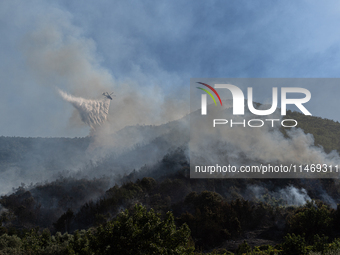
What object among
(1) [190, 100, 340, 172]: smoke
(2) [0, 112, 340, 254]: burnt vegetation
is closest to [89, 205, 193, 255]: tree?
(2) [0, 112, 340, 254]: burnt vegetation

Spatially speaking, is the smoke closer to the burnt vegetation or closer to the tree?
the burnt vegetation

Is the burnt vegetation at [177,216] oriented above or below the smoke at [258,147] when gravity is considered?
below

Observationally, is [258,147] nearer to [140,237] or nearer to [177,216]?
[177,216]

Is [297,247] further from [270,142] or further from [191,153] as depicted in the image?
[191,153]

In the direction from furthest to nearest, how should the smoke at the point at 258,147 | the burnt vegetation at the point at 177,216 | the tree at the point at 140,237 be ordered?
1. the smoke at the point at 258,147
2. the burnt vegetation at the point at 177,216
3. the tree at the point at 140,237

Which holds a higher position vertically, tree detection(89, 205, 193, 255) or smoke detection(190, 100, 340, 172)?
smoke detection(190, 100, 340, 172)

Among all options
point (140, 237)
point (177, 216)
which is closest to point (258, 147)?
point (177, 216)

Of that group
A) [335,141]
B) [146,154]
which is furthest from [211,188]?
[146,154]

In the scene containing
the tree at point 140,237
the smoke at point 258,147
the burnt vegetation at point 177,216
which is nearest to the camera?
the tree at point 140,237

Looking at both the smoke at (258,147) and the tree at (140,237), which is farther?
the smoke at (258,147)

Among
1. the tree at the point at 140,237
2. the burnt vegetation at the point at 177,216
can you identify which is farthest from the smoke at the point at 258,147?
the tree at the point at 140,237

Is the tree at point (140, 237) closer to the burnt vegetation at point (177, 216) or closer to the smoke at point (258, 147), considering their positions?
the burnt vegetation at point (177, 216)

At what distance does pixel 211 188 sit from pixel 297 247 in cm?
6765

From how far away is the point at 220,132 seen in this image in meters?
129
